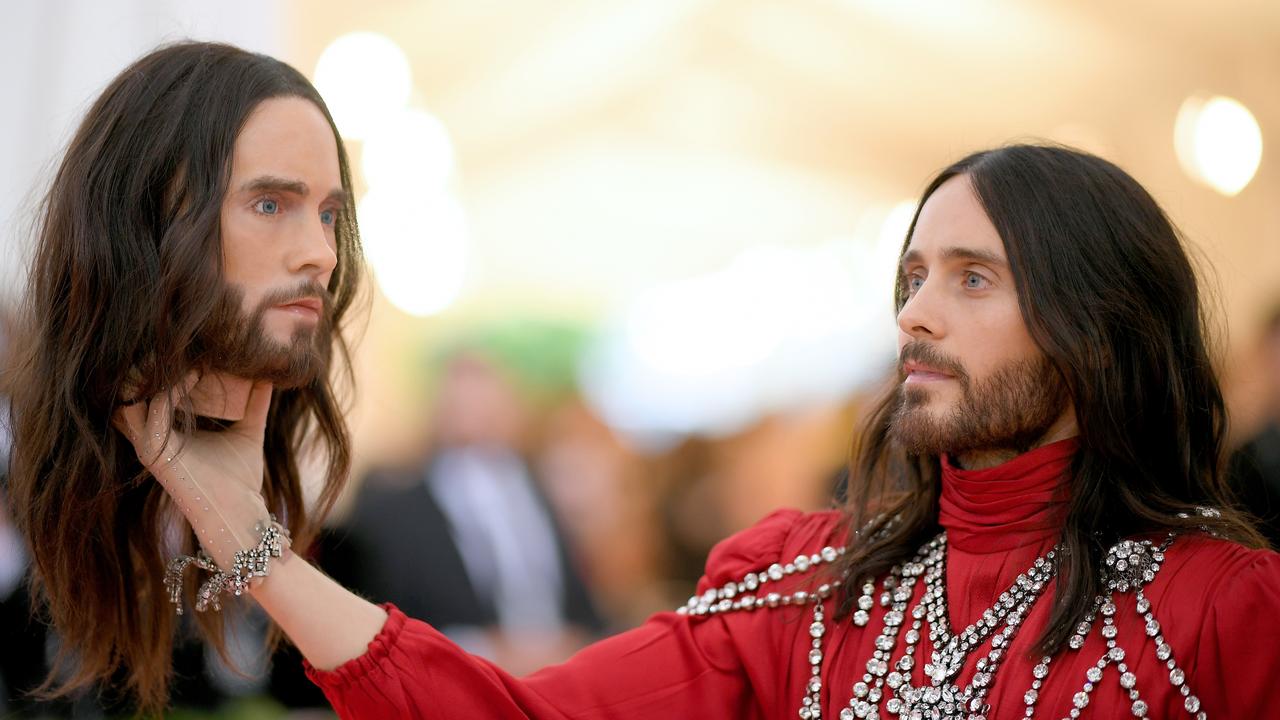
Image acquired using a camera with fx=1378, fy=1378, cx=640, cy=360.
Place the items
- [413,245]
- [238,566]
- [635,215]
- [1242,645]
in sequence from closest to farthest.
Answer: [1242,645], [238,566], [413,245], [635,215]

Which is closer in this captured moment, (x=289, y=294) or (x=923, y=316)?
(x=289, y=294)

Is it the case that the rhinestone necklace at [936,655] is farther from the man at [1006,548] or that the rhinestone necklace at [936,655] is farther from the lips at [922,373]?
the lips at [922,373]

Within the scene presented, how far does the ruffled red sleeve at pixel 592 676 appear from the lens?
84.0 inches

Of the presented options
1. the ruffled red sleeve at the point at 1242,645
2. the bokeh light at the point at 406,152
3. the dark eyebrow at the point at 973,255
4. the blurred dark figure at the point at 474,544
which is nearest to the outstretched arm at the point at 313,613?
the dark eyebrow at the point at 973,255

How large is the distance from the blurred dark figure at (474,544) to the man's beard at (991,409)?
289 cm

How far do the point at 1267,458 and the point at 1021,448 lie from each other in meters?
2.53

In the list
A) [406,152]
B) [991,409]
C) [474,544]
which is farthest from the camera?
[406,152]

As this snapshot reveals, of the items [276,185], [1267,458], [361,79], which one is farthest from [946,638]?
[361,79]

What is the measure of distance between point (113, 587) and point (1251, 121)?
6109 mm

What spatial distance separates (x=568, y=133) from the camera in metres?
10.7

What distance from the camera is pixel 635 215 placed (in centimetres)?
1116

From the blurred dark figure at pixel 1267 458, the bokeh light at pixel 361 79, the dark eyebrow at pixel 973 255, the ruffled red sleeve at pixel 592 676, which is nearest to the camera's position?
the ruffled red sleeve at pixel 592 676

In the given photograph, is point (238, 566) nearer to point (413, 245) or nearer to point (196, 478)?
point (196, 478)

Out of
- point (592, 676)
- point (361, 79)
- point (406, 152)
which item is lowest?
point (592, 676)
